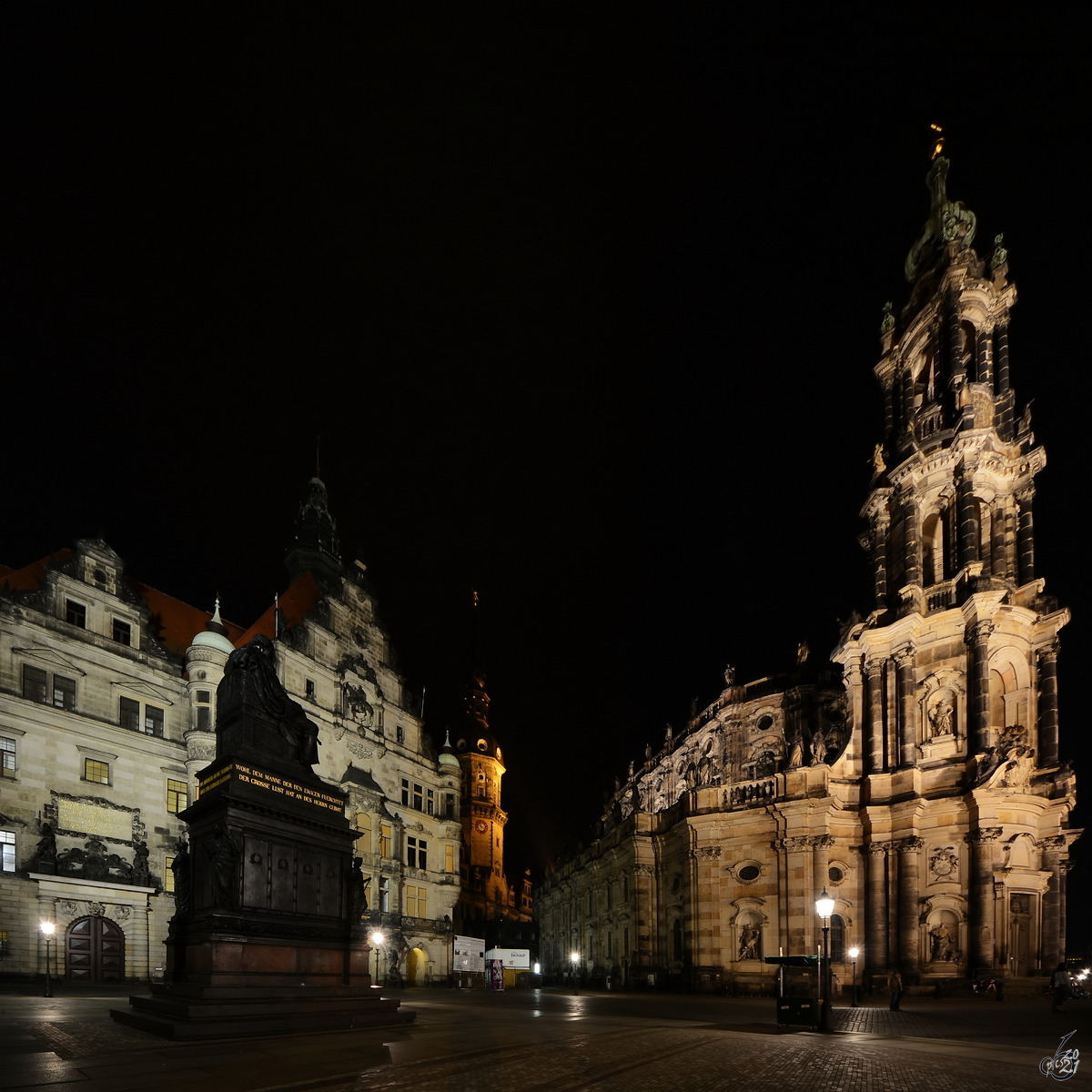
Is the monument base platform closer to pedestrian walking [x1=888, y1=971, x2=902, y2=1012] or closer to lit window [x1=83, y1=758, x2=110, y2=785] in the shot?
pedestrian walking [x1=888, y1=971, x2=902, y2=1012]

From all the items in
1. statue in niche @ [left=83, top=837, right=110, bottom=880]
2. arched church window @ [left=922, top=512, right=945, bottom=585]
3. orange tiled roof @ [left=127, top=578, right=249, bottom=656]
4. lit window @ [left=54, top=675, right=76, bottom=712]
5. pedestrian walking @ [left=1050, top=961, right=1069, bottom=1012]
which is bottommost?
pedestrian walking @ [left=1050, top=961, right=1069, bottom=1012]

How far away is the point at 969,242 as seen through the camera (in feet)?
162

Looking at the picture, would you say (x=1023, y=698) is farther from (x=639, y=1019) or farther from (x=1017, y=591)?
(x=639, y=1019)

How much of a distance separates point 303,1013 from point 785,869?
30.2 metres

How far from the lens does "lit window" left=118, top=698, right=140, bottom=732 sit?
36938 millimetres

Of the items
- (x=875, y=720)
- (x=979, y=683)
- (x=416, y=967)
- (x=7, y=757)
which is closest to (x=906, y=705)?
(x=875, y=720)

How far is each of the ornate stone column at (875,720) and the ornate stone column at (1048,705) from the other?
Result: 6.82m

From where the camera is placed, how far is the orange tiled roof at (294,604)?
4622 cm

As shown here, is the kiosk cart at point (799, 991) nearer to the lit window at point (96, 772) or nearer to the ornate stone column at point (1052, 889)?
the ornate stone column at point (1052, 889)

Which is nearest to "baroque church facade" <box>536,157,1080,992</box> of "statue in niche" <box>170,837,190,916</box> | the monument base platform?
the monument base platform

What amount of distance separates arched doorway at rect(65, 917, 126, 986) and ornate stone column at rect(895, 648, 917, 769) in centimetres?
3419

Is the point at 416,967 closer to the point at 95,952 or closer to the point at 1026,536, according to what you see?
the point at 95,952

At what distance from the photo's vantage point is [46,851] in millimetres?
31672

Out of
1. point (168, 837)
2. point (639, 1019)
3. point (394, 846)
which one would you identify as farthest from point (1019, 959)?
point (168, 837)
